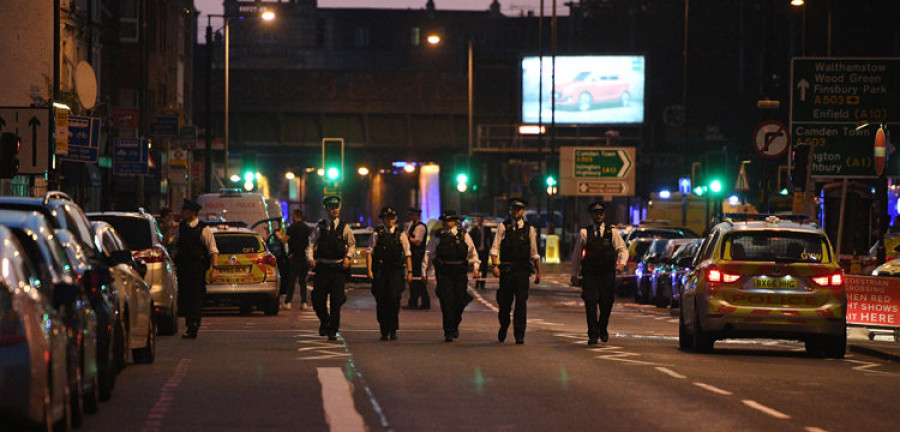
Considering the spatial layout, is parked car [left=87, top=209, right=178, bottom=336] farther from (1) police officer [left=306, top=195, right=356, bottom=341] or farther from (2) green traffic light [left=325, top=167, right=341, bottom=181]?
(2) green traffic light [left=325, top=167, right=341, bottom=181]

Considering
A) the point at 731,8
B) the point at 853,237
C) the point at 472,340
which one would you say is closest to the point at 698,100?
the point at 731,8

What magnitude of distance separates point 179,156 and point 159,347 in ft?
91.7

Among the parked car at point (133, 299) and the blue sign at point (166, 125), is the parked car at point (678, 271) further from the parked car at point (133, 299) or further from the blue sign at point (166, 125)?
the blue sign at point (166, 125)

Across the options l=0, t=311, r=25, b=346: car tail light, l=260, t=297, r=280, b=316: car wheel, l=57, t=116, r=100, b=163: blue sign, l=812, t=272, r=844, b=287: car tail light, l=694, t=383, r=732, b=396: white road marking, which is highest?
l=57, t=116, r=100, b=163: blue sign

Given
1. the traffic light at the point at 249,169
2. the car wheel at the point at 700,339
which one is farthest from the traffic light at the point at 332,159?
the car wheel at the point at 700,339

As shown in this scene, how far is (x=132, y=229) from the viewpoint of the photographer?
23.3 meters

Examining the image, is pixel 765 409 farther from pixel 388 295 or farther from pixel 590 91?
pixel 590 91

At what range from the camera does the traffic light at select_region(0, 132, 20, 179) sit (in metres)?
25.5

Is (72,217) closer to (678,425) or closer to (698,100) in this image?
(678,425)

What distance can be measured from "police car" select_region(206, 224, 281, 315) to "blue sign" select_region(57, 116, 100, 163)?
389 cm

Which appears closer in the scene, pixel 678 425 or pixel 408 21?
pixel 678 425

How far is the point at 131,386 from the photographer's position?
604 inches

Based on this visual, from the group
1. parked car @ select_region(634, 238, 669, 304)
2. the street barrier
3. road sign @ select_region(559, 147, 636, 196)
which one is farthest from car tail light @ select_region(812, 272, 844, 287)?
road sign @ select_region(559, 147, 636, 196)

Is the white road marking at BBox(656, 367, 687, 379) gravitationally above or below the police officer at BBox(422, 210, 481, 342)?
below
